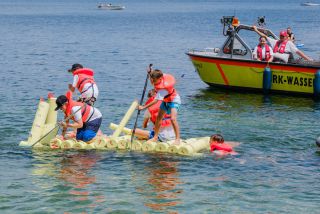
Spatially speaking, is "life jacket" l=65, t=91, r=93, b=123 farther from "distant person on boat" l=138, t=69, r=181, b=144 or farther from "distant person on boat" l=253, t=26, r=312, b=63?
"distant person on boat" l=253, t=26, r=312, b=63

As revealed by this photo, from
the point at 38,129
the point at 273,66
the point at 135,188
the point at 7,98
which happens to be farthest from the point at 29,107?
the point at 135,188

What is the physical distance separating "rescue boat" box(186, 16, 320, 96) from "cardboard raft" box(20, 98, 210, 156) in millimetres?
8717

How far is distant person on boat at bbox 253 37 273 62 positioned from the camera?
24062 millimetres

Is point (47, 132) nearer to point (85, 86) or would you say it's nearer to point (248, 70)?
point (85, 86)

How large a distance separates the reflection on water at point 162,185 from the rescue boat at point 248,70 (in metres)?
10.2

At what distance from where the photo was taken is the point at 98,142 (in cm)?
1588

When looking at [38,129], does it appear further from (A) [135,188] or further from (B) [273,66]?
(B) [273,66]

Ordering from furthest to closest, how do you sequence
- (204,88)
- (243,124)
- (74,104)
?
(204,88) < (243,124) < (74,104)

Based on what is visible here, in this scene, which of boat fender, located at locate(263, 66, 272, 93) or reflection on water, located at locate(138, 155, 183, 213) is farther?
boat fender, located at locate(263, 66, 272, 93)

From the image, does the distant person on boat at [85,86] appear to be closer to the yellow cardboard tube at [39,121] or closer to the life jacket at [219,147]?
the yellow cardboard tube at [39,121]

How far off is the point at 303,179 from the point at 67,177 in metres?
4.86

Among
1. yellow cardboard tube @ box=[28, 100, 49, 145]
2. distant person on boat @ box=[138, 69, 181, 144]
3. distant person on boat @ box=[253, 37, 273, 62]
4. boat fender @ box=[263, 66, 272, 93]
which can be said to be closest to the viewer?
distant person on boat @ box=[138, 69, 181, 144]

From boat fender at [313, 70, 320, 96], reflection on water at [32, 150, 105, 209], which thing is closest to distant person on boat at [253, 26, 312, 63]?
boat fender at [313, 70, 320, 96]

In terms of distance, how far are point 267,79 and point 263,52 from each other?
3.26ft
